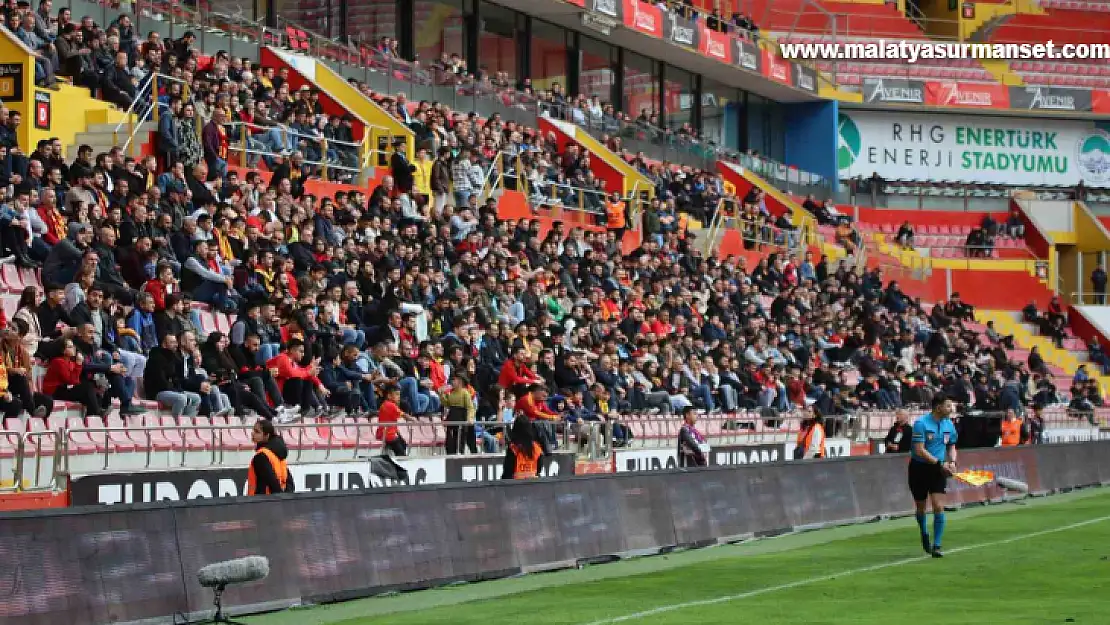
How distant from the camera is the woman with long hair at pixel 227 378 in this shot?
19312 mm

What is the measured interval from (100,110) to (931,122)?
41177 millimetres

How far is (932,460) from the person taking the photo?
711 inches

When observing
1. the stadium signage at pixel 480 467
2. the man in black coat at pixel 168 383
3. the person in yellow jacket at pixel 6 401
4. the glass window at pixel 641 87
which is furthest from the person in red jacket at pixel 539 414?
Answer: the glass window at pixel 641 87

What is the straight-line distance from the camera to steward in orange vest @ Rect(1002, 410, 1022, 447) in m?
35.5

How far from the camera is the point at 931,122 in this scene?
61.6 m

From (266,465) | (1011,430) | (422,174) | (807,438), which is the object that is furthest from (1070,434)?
(266,465)

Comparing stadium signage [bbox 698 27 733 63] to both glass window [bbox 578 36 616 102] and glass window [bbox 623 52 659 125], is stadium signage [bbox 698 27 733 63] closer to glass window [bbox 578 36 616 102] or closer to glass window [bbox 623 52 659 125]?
glass window [bbox 623 52 659 125]

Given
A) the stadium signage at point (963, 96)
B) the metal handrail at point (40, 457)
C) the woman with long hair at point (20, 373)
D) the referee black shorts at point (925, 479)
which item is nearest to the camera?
the metal handrail at point (40, 457)

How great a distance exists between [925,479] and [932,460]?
21 cm

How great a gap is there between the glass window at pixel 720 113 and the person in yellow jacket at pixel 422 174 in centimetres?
2666

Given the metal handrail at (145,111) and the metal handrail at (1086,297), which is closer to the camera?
the metal handrail at (145,111)

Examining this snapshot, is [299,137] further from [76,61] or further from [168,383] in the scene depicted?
[168,383]

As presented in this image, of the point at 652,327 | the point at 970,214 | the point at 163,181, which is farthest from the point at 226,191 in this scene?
the point at 970,214

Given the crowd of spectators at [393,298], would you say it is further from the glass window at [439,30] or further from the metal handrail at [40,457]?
the glass window at [439,30]
